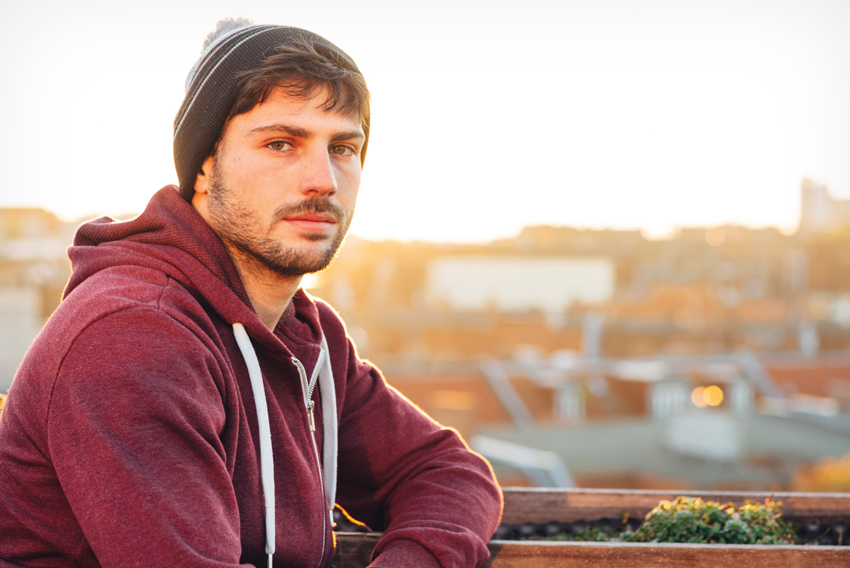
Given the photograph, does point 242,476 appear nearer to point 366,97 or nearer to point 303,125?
point 303,125

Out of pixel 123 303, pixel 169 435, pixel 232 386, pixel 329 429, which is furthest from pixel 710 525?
pixel 123 303

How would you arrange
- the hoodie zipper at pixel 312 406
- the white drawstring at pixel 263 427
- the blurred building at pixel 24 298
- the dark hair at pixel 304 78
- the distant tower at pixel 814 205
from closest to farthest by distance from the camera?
the white drawstring at pixel 263 427 → the dark hair at pixel 304 78 → the hoodie zipper at pixel 312 406 → the blurred building at pixel 24 298 → the distant tower at pixel 814 205

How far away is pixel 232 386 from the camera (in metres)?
1.62

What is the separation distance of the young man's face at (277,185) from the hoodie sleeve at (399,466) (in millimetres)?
505

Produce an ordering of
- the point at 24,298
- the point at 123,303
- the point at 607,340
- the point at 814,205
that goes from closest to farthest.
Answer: the point at 123,303 < the point at 24,298 < the point at 607,340 < the point at 814,205

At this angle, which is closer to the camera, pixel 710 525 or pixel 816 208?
pixel 710 525

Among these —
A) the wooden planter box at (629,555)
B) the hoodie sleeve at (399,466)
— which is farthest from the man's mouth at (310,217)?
the wooden planter box at (629,555)

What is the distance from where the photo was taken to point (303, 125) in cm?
181

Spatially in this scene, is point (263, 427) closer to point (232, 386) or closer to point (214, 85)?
point (232, 386)

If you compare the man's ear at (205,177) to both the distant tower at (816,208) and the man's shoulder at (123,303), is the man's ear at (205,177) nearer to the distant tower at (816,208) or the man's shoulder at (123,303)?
the man's shoulder at (123,303)

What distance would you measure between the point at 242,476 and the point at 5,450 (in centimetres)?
45

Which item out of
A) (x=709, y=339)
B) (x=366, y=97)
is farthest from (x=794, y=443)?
(x=366, y=97)

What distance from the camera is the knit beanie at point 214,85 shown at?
1797 millimetres

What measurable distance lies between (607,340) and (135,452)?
32451 millimetres
